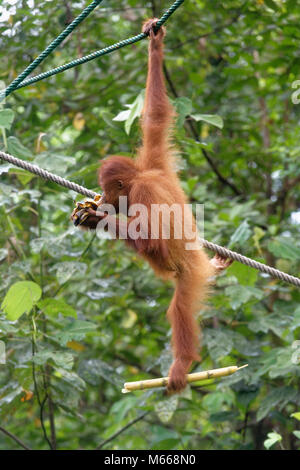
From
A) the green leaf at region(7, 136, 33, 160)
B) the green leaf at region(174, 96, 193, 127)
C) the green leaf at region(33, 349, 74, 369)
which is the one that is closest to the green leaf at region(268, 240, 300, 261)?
the green leaf at region(174, 96, 193, 127)

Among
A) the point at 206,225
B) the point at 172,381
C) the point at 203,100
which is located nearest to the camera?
the point at 172,381

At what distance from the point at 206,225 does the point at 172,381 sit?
80.8 inches

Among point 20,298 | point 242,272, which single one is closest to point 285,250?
point 242,272

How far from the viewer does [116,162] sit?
4121 millimetres

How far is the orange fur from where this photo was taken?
3.99m

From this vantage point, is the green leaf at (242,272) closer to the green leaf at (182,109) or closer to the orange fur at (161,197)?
the orange fur at (161,197)

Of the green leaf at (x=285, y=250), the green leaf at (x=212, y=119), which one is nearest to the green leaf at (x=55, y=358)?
the green leaf at (x=285, y=250)

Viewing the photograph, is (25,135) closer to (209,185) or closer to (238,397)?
(209,185)

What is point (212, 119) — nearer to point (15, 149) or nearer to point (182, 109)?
point (182, 109)

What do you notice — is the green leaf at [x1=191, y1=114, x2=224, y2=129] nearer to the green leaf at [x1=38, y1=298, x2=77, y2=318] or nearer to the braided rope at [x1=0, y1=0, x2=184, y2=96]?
the braided rope at [x1=0, y1=0, x2=184, y2=96]

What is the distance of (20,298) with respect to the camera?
3699 mm

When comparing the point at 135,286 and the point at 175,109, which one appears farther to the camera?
the point at 135,286

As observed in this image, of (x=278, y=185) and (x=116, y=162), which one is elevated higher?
(x=116, y=162)

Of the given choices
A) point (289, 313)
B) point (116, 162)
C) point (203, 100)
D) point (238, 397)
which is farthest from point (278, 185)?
point (116, 162)
